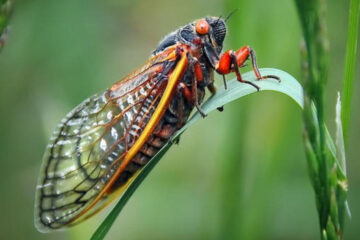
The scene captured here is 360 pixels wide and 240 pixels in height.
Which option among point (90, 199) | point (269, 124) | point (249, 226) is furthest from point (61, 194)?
point (269, 124)

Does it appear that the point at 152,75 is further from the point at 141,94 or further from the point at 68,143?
the point at 68,143

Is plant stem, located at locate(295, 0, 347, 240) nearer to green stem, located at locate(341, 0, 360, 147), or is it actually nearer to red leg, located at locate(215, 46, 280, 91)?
green stem, located at locate(341, 0, 360, 147)

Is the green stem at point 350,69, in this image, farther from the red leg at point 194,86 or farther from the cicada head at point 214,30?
the cicada head at point 214,30

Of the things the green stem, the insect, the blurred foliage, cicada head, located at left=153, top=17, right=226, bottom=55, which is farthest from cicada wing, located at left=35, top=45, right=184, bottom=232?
the green stem

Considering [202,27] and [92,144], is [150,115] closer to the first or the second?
[92,144]

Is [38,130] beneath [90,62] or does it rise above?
beneath

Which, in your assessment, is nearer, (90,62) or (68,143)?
(68,143)

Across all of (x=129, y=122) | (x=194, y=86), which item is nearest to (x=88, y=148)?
(x=129, y=122)

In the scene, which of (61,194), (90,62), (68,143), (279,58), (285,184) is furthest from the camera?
(90,62)
